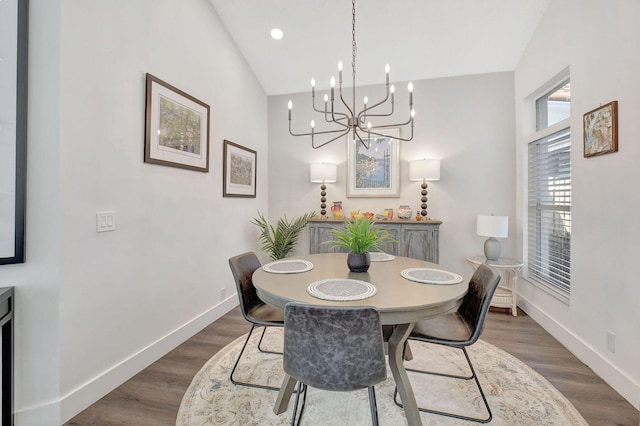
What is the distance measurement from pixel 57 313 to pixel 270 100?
11.7ft

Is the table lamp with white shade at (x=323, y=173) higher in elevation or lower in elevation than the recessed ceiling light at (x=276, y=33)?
lower

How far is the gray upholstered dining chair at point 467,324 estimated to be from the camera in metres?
1.59

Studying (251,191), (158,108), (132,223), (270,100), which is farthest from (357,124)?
(270,100)

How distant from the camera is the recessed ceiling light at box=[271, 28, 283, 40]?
325cm

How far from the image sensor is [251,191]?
150 inches

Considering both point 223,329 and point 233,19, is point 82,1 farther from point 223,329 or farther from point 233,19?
point 223,329

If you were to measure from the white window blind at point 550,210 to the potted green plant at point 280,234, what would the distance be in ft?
8.61

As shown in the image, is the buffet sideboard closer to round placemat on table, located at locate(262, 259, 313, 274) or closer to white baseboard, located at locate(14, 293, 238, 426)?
round placemat on table, located at locate(262, 259, 313, 274)

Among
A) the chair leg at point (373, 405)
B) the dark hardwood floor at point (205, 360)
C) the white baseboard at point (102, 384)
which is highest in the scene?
the chair leg at point (373, 405)

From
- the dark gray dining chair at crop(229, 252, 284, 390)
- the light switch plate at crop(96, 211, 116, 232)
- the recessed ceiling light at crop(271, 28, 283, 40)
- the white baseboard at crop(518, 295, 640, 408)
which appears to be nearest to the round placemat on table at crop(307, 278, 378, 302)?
the dark gray dining chair at crop(229, 252, 284, 390)

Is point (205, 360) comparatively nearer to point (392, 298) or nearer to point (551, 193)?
point (392, 298)

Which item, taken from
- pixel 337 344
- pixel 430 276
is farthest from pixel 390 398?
pixel 337 344

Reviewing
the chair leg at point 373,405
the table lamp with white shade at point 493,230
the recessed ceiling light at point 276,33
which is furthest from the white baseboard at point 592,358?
the recessed ceiling light at point 276,33

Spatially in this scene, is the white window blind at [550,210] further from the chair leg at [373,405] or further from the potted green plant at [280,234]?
the potted green plant at [280,234]
